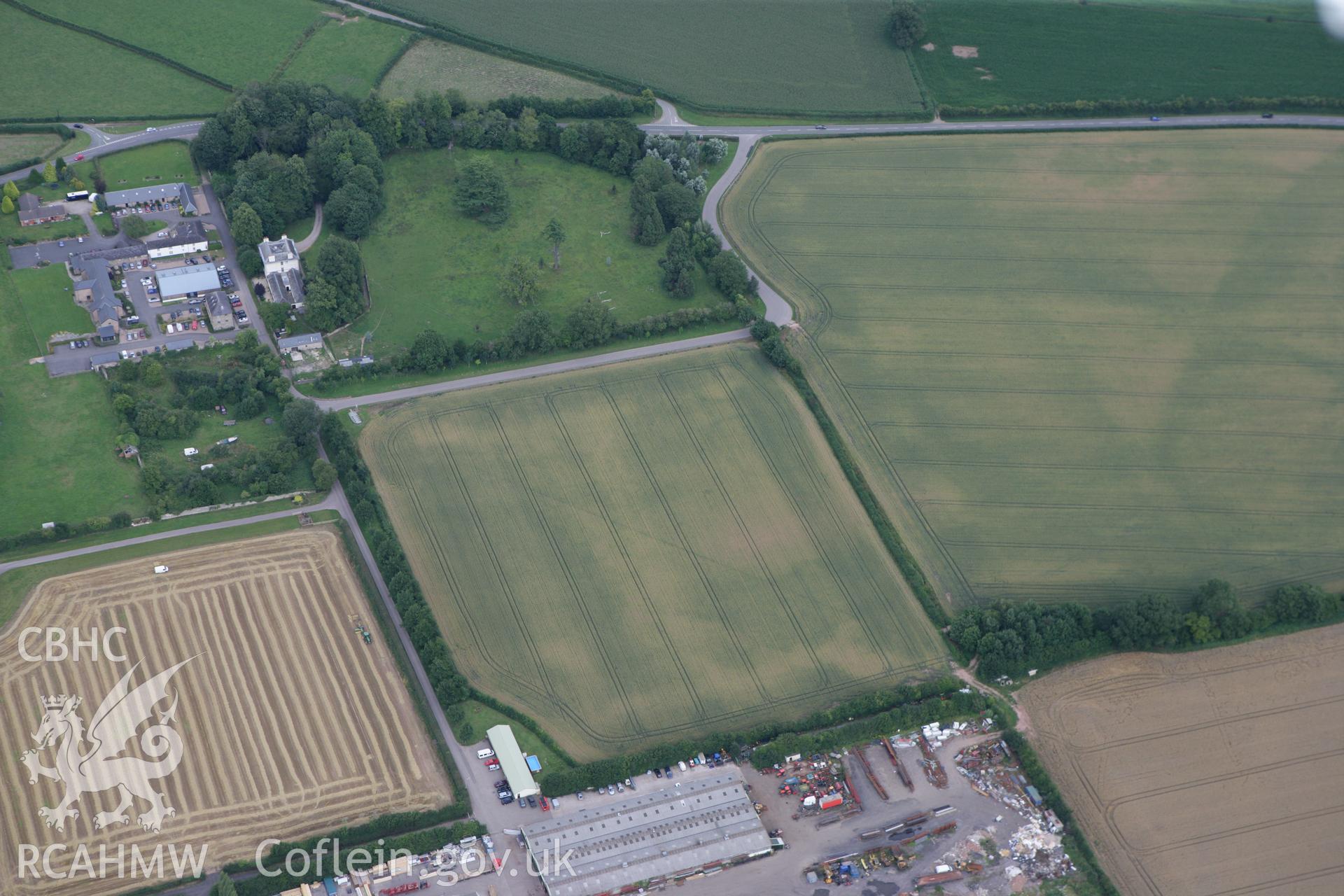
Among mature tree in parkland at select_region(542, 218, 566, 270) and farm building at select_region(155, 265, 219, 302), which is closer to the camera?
farm building at select_region(155, 265, 219, 302)

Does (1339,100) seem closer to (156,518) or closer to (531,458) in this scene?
(531,458)

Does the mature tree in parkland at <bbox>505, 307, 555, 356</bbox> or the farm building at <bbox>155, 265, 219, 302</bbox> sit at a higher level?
the farm building at <bbox>155, 265, 219, 302</bbox>

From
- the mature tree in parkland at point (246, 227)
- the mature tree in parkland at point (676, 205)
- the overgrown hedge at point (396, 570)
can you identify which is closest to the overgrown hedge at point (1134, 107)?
the mature tree in parkland at point (676, 205)

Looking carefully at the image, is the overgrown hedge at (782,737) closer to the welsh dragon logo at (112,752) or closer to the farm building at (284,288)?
the welsh dragon logo at (112,752)

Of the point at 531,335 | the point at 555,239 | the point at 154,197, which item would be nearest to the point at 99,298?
the point at 154,197

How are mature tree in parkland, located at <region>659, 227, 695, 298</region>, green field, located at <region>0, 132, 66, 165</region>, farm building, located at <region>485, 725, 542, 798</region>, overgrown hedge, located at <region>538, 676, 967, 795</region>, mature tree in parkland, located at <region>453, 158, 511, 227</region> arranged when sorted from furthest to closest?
green field, located at <region>0, 132, 66, 165</region> < mature tree in parkland, located at <region>453, 158, 511, 227</region> < mature tree in parkland, located at <region>659, 227, 695, 298</region> < overgrown hedge, located at <region>538, 676, 967, 795</region> < farm building, located at <region>485, 725, 542, 798</region>

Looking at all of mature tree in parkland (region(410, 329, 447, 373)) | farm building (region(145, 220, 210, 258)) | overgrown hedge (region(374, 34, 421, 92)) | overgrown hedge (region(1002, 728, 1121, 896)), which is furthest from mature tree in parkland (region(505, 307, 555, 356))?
overgrown hedge (region(1002, 728, 1121, 896))

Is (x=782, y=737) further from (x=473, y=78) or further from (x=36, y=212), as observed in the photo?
(x=473, y=78)

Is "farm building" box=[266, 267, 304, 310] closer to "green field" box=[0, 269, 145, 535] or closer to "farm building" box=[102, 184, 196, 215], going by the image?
"farm building" box=[102, 184, 196, 215]
